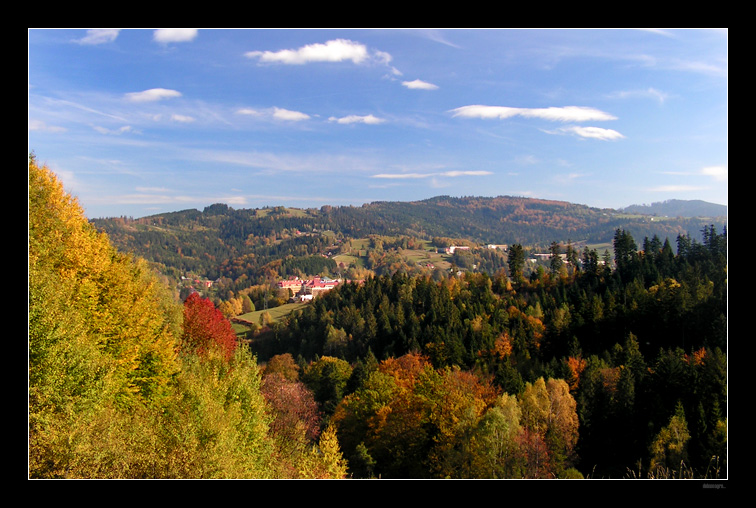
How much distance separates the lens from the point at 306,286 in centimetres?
12538

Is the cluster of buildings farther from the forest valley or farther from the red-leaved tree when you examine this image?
the red-leaved tree

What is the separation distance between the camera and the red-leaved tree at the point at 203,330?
22.8 m

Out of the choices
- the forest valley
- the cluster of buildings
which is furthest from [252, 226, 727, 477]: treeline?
the cluster of buildings

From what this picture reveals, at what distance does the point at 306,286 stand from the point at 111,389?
11651cm

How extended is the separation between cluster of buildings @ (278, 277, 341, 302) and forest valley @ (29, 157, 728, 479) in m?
36.9

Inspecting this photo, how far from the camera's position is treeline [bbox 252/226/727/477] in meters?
25.3

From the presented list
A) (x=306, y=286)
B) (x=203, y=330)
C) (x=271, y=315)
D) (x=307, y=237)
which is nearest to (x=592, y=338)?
(x=203, y=330)

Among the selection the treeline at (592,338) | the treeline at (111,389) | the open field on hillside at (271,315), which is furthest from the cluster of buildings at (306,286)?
the treeline at (111,389)

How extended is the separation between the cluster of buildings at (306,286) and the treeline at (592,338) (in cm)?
3371

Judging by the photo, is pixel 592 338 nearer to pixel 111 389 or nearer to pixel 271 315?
pixel 111 389

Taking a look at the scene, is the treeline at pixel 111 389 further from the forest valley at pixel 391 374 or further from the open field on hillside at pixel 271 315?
the open field on hillside at pixel 271 315
